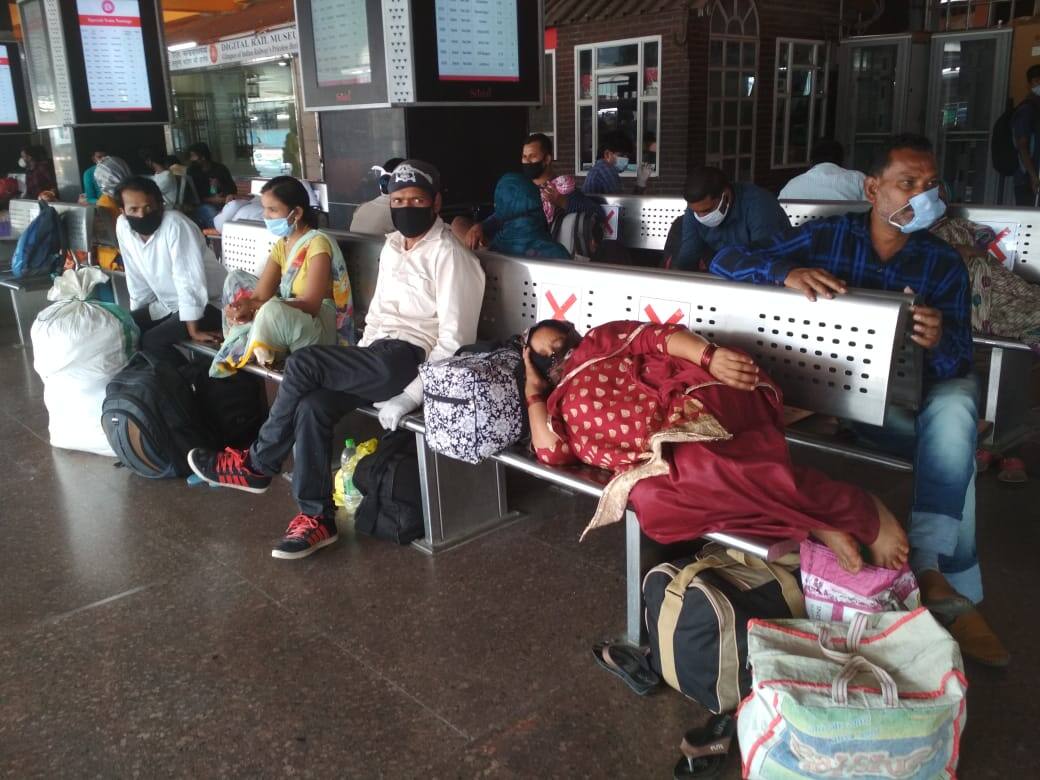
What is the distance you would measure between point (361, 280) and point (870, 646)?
3.02 metres

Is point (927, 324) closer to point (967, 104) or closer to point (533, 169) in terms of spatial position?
point (533, 169)

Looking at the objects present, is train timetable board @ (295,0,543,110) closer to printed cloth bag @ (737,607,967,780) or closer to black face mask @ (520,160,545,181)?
black face mask @ (520,160,545,181)

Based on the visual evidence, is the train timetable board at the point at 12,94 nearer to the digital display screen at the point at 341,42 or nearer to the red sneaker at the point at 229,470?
the digital display screen at the point at 341,42

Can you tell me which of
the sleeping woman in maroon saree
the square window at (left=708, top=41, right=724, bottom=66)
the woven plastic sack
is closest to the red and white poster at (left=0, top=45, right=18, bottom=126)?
the woven plastic sack

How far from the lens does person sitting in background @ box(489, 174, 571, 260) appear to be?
15.1 feet

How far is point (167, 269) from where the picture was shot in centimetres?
484

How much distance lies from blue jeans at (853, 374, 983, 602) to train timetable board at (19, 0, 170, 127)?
8065 millimetres

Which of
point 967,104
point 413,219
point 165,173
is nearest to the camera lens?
point 413,219

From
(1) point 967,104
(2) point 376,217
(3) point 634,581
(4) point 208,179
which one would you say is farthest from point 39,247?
(1) point 967,104

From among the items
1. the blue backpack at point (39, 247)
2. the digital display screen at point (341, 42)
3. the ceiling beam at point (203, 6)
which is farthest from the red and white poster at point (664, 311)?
the ceiling beam at point (203, 6)

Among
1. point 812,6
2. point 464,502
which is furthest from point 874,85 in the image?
point 464,502

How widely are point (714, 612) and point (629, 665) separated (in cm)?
39

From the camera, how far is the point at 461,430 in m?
2.96

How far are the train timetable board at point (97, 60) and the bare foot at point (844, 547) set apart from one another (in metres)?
8.22
